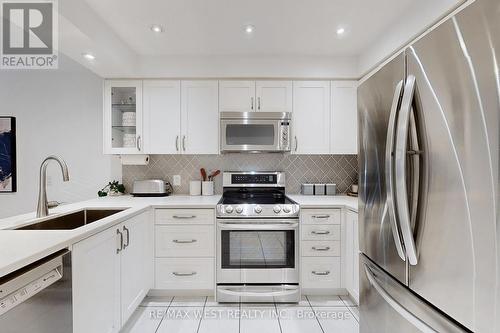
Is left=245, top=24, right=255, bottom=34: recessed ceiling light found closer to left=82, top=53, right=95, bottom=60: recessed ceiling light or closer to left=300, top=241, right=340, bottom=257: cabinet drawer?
left=82, top=53, right=95, bottom=60: recessed ceiling light

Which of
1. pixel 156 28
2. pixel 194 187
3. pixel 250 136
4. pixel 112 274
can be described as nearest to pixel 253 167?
pixel 250 136

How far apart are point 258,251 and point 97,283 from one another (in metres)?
1.28

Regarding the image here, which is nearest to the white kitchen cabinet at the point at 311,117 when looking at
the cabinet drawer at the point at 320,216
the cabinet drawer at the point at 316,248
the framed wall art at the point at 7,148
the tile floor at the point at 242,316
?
the cabinet drawer at the point at 320,216

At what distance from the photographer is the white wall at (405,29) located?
60.9 inches

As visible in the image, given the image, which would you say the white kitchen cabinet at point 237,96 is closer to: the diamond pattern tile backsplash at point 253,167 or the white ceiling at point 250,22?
the white ceiling at point 250,22

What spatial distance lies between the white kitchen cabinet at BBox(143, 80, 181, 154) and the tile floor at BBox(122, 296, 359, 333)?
1521mm

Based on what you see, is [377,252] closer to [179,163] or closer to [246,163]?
[246,163]

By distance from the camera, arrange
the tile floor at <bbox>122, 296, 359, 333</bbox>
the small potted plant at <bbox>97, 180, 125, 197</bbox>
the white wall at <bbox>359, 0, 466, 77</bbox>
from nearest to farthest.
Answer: the white wall at <bbox>359, 0, 466, 77</bbox>
the tile floor at <bbox>122, 296, 359, 333</bbox>
the small potted plant at <bbox>97, 180, 125, 197</bbox>

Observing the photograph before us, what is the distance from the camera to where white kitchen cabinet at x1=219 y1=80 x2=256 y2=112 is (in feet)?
8.72

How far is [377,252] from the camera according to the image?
108 centimetres

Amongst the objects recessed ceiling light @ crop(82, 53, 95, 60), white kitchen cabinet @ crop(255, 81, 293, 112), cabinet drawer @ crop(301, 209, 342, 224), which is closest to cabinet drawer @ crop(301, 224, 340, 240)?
cabinet drawer @ crop(301, 209, 342, 224)

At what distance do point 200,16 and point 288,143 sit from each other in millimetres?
1414

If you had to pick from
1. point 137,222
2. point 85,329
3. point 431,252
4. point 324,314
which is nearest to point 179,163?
point 137,222

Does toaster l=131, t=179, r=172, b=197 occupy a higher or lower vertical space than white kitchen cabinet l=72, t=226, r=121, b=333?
higher
